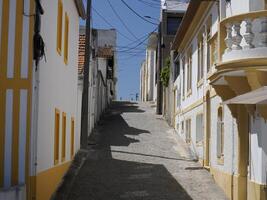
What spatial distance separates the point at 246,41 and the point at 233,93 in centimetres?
307

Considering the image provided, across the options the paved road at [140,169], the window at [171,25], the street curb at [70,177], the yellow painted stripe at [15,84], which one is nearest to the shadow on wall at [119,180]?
the paved road at [140,169]

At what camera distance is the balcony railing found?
12297 mm

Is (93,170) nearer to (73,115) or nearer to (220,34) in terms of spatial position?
(73,115)

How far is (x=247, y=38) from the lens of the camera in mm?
12469

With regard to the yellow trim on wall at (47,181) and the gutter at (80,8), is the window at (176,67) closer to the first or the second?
the gutter at (80,8)

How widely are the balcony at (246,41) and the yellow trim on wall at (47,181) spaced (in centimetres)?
493

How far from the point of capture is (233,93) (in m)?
15.4

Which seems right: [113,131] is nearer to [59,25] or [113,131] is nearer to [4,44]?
[59,25]

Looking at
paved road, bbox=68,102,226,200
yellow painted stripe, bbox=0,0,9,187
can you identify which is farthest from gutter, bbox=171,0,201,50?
yellow painted stripe, bbox=0,0,9,187

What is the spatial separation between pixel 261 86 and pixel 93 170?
913 cm

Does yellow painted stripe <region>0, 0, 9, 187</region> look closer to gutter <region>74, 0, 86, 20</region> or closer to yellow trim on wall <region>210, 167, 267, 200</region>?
yellow trim on wall <region>210, 167, 267, 200</region>

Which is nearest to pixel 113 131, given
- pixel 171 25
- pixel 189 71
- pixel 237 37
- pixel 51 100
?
pixel 189 71

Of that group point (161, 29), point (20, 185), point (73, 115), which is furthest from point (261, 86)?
point (161, 29)

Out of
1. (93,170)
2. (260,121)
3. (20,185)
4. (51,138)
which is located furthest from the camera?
(93,170)
